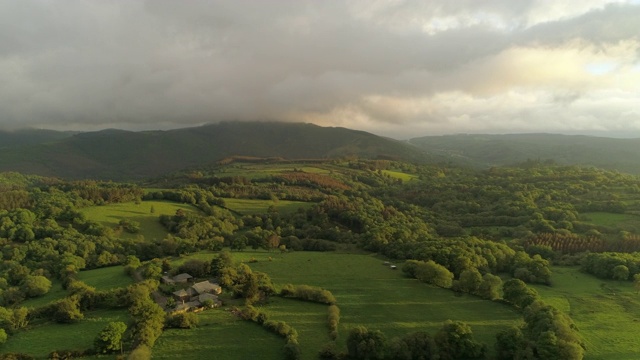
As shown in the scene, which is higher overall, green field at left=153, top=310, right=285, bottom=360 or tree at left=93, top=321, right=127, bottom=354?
tree at left=93, top=321, right=127, bottom=354

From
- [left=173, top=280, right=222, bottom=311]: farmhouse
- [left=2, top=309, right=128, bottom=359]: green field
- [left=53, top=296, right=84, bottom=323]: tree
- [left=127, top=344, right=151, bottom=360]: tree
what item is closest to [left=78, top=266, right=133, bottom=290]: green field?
[left=53, top=296, right=84, bottom=323]: tree

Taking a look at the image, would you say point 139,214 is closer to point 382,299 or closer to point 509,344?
point 382,299

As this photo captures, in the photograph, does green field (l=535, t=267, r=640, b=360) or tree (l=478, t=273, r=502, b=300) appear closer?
green field (l=535, t=267, r=640, b=360)

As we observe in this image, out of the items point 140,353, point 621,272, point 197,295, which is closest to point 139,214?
point 197,295

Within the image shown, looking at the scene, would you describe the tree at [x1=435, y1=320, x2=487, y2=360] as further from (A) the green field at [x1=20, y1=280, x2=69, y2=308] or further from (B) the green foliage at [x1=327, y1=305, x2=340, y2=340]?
(A) the green field at [x1=20, y1=280, x2=69, y2=308]

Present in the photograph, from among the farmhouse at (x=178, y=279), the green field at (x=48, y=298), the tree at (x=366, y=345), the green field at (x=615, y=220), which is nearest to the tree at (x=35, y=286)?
the green field at (x=48, y=298)

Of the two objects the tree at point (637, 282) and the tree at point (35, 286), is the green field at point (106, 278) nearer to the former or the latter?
the tree at point (35, 286)

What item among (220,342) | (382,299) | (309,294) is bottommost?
(382,299)
